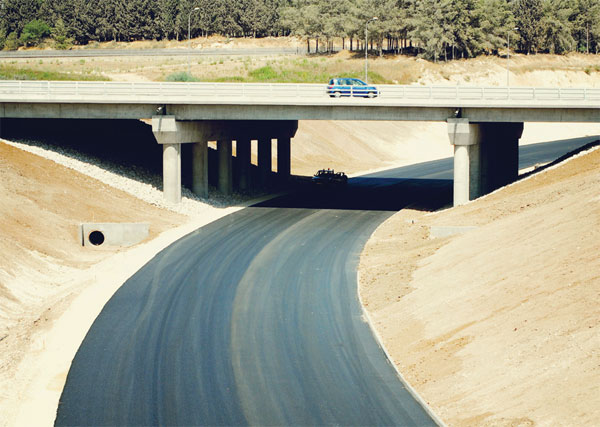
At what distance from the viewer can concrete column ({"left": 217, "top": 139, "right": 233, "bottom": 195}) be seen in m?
66.8

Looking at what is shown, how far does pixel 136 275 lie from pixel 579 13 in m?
142

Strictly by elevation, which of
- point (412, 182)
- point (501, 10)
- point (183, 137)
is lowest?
point (412, 182)

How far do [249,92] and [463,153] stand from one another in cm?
1521

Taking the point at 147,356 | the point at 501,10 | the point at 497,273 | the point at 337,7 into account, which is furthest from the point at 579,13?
the point at 147,356

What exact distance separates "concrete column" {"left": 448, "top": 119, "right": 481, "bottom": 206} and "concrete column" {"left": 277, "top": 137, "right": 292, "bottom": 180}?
24.1m

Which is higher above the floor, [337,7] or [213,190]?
[337,7]

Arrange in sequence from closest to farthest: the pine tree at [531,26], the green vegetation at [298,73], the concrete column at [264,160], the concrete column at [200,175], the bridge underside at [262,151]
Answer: the bridge underside at [262,151] → the concrete column at [200,175] → the concrete column at [264,160] → the green vegetation at [298,73] → the pine tree at [531,26]

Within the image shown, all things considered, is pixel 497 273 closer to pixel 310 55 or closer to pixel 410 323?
pixel 410 323

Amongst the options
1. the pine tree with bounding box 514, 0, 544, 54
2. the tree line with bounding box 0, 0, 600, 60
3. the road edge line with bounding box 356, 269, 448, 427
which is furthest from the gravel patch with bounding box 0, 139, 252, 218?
the pine tree with bounding box 514, 0, 544, 54

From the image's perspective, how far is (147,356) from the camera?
2919cm

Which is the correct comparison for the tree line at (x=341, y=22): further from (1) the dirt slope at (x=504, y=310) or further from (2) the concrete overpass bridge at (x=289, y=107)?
(1) the dirt slope at (x=504, y=310)

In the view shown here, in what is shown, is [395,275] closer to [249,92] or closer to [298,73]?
[249,92]

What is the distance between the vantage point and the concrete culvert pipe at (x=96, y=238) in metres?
50.6

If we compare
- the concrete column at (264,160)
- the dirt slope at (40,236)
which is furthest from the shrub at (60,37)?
the dirt slope at (40,236)
